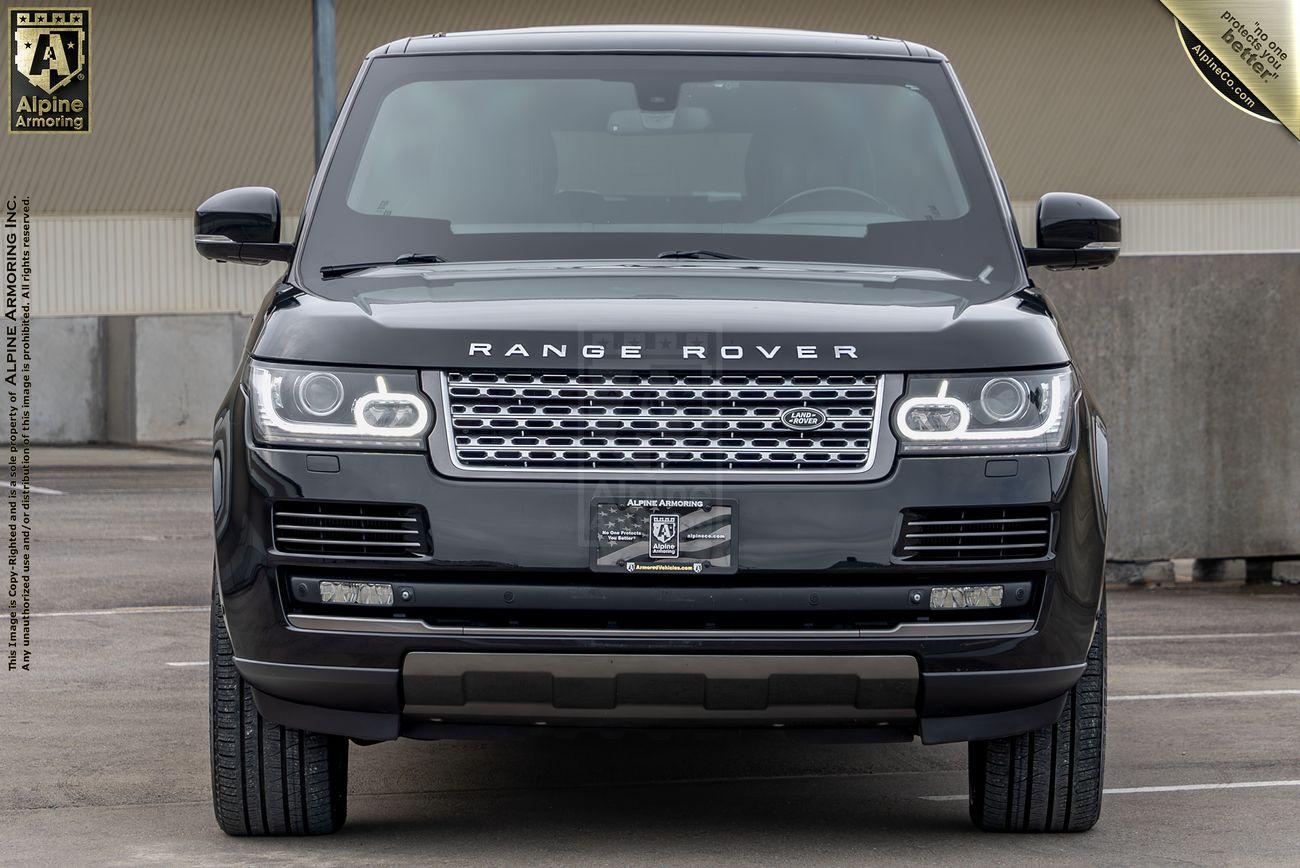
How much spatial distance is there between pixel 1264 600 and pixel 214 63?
26365 mm

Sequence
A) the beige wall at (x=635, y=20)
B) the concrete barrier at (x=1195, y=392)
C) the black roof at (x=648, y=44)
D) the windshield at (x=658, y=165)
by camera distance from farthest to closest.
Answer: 1. the beige wall at (x=635, y=20)
2. the concrete barrier at (x=1195, y=392)
3. the black roof at (x=648, y=44)
4. the windshield at (x=658, y=165)

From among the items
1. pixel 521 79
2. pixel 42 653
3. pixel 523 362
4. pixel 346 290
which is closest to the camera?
pixel 523 362

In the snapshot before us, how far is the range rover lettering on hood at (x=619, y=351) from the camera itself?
178 inches

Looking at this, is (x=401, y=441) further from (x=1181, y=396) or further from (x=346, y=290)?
(x=1181, y=396)

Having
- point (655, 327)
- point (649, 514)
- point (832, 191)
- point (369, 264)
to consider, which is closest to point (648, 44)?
point (832, 191)

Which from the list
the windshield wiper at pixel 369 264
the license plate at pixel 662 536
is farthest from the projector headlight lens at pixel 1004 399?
the windshield wiper at pixel 369 264

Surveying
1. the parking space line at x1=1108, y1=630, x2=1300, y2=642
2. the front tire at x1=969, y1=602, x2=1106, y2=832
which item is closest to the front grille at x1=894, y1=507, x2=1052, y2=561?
the front tire at x1=969, y1=602, x2=1106, y2=832

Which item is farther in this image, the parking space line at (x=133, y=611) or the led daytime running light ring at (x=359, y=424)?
the parking space line at (x=133, y=611)

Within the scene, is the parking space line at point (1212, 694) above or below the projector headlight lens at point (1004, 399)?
below

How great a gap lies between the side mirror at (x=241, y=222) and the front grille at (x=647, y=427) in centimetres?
133

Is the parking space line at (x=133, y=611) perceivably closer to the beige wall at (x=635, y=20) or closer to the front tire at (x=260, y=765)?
the front tire at (x=260, y=765)

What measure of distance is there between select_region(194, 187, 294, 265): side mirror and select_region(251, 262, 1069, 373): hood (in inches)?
32.4

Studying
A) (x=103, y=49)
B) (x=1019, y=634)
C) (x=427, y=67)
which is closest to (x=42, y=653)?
(x=427, y=67)

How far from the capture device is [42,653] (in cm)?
878
